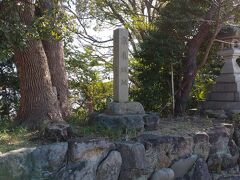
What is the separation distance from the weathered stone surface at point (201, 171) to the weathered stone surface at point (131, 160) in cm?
121

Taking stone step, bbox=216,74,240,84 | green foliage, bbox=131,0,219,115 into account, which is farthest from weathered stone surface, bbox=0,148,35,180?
stone step, bbox=216,74,240,84

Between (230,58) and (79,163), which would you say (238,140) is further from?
(79,163)

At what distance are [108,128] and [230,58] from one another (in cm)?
492

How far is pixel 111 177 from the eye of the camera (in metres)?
4.88

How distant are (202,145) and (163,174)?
112 cm

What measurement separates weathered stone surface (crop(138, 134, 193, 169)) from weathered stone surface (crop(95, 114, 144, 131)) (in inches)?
21.3

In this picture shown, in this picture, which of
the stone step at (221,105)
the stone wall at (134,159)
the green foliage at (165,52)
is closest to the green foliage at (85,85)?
the green foliage at (165,52)

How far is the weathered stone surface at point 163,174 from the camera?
5.37 meters

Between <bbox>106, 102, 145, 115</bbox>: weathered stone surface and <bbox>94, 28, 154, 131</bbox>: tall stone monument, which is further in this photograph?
<bbox>106, 102, 145, 115</bbox>: weathered stone surface

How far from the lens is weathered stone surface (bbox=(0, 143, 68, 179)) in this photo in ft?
13.6

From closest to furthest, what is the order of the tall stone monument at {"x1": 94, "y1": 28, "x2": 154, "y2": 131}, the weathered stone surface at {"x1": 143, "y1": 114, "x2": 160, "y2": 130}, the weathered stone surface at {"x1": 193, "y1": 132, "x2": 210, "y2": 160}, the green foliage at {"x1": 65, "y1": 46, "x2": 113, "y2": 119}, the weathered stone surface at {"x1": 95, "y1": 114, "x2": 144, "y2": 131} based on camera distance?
the weathered stone surface at {"x1": 193, "y1": 132, "x2": 210, "y2": 160} → the weathered stone surface at {"x1": 95, "y1": 114, "x2": 144, "y2": 131} → the tall stone monument at {"x1": 94, "y1": 28, "x2": 154, "y2": 131} → the weathered stone surface at {"x1": 143, "y1": 114, "x2": 160, "y2": 130} → the green foliage at {"x1": 65, "y1": 46, "x2": 113, "y2": 119}

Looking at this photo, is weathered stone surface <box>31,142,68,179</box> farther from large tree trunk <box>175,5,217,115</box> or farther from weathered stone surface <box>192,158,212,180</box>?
large tree trunk <box>175,5,217,115</box>

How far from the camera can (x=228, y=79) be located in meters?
9.39

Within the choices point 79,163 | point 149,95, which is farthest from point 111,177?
point 149,95
